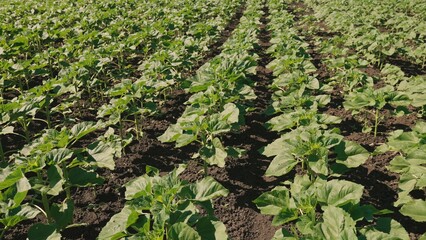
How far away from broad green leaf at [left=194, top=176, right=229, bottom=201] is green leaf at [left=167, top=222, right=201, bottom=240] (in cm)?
77

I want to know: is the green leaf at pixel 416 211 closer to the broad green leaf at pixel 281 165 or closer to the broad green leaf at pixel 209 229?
the broad green leaf at pixel 281 165

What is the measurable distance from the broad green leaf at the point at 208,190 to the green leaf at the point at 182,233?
0.77 meters

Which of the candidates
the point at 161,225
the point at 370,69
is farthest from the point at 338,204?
the point at 370,69

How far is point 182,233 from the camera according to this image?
2.81m

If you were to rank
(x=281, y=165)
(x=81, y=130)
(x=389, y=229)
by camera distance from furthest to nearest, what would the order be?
(x=81, y=130) < (x=281, y=165) < (x=389, y=229)

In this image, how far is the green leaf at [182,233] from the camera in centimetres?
279

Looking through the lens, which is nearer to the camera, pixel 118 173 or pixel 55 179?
pixel 55 179

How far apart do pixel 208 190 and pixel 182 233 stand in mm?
908

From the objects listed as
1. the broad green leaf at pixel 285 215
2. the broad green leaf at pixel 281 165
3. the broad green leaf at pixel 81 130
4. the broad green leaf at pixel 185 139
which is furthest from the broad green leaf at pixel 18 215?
the broad green leaf at pixel 281 165

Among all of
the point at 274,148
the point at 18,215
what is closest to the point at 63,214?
the point at 18,215

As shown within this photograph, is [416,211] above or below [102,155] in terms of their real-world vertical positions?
below

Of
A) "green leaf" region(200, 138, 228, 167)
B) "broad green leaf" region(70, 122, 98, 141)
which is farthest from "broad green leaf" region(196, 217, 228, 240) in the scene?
"broad green leaf" region(70, 122, 98, 141)

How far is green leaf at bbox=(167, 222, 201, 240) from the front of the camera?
110 inches

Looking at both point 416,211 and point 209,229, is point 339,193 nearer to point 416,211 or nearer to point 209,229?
point 416,211
